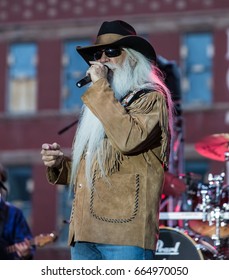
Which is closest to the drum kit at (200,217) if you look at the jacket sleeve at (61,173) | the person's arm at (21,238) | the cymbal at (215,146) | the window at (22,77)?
the cymbal at (215,146)

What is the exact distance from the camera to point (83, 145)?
15.0 feet

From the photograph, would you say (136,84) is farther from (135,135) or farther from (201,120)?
(201,120)

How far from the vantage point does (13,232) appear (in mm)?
7996

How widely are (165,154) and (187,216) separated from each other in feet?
10.9

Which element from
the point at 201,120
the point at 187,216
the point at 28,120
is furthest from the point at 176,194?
the point at 28,120

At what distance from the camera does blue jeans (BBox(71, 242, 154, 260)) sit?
169 inches

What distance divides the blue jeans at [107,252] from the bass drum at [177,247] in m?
2.95

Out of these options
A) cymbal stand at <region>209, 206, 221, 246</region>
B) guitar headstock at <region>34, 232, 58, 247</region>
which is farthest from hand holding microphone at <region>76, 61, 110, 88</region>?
guitar headstock at <region>34, 232, 58, 247</region>

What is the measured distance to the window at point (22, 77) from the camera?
21.3 m

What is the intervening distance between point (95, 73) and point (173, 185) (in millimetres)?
3640

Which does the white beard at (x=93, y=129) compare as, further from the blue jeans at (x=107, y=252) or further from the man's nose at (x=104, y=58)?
the blue jeans at (x=107, y=252)

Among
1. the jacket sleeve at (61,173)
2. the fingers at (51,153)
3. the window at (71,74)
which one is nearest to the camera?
the fingers at (51,153)

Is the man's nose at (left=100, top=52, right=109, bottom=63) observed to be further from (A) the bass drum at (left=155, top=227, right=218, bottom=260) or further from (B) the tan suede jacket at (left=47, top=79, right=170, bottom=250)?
(A) the bass drum at (left=155, top=227, right=218, bottom=260)

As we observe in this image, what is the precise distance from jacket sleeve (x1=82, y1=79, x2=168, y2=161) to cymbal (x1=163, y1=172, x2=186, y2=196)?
3.44 m
